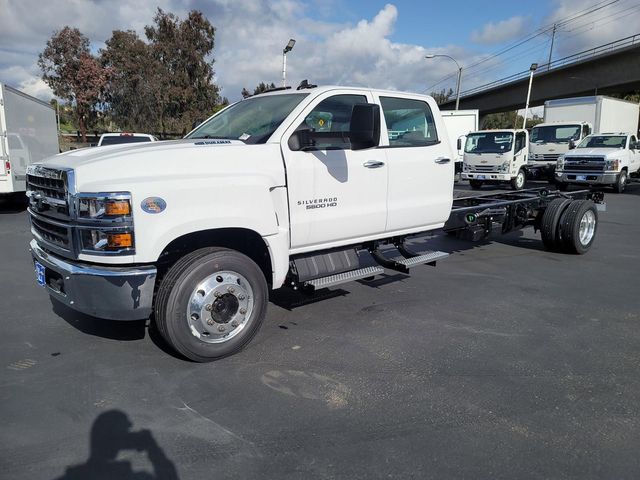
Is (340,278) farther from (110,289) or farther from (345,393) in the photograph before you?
(110,289)

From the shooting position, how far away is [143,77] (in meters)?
34.7

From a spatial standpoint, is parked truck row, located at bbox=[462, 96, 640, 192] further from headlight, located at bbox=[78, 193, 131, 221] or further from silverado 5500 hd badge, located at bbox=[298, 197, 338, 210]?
headlight, located at bbox=[78, 193, 131, 221]

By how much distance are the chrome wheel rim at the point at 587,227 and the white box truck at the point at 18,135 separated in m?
10.7

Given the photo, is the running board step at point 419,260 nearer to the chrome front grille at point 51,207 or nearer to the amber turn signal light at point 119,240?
the amber turn signal light at point 119,240

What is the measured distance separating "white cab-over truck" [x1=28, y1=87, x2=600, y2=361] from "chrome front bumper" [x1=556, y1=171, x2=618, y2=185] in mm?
A: 15395

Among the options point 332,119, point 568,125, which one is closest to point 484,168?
point 568,125

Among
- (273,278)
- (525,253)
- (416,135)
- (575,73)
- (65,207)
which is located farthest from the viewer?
(575,73)

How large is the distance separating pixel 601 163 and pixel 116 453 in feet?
65.0

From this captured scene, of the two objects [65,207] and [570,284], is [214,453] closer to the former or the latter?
[65,207]

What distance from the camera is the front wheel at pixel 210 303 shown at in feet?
12.0

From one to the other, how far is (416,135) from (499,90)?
53739mm

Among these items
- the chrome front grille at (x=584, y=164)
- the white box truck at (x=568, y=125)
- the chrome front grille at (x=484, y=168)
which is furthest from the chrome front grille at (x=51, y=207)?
the white box truck at (x=568, y=125)

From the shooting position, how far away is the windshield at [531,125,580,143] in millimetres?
21812

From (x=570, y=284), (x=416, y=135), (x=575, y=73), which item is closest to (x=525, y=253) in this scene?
(x=570, y=284)
